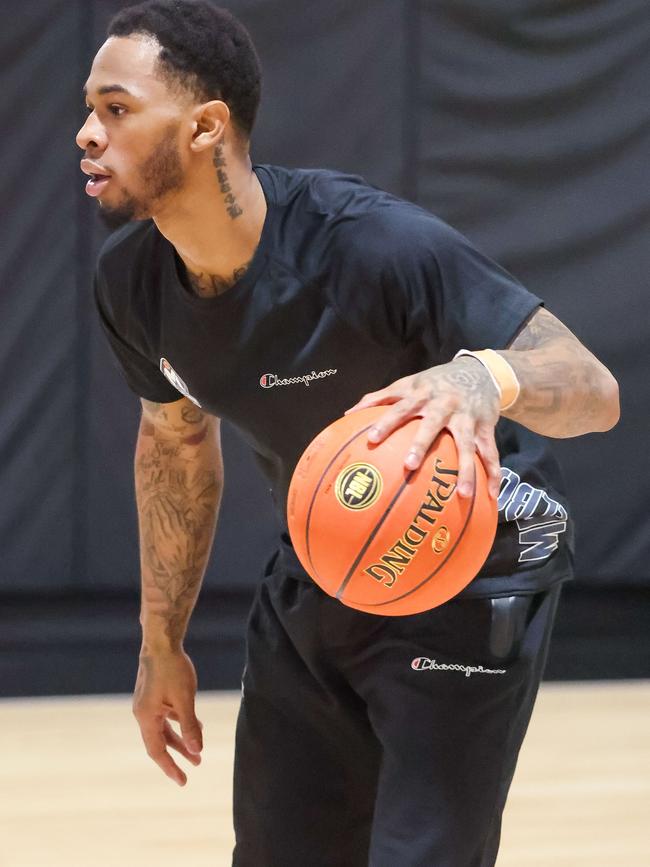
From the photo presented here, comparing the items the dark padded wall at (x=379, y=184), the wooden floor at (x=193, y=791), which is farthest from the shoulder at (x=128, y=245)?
the dark padded wall at (x=379, y=184)

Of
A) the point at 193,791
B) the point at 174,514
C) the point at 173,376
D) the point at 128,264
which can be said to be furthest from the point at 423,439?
the point at 193,791

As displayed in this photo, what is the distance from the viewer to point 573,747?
4648 millimetres

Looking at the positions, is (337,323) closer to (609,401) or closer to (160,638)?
(609,401)

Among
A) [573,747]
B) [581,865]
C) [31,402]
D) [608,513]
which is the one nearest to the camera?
[581,865]

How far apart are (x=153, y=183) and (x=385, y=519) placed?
0.75m

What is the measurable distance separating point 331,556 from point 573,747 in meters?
3.01

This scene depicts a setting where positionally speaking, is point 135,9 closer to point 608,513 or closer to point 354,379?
point 354,379

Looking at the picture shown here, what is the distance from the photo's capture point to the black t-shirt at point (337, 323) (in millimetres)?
2135

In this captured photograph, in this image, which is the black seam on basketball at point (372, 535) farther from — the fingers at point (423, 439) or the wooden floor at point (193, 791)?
the wooden floor at point (193, 791)

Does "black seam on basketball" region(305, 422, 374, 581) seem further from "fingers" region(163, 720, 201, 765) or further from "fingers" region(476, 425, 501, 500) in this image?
"fingers" region(163, 720, 201, 765)

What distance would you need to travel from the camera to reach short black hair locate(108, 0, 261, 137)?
2273 mm

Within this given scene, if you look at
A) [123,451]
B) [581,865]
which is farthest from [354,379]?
[123,451]

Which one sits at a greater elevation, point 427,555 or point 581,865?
point 427,555

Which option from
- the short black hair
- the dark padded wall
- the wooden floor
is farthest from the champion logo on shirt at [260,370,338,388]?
the dark padded wall
